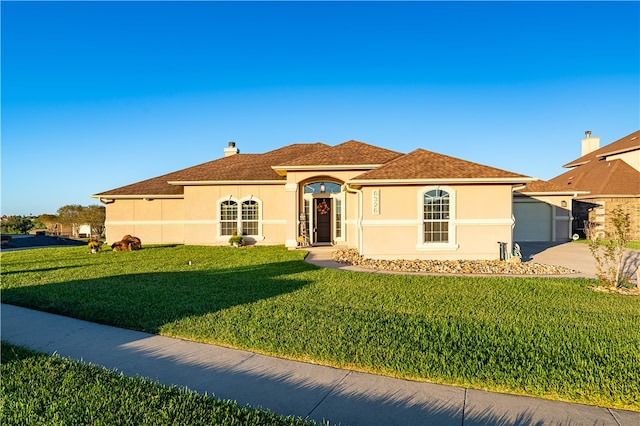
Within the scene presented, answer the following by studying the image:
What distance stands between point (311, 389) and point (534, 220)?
2265 cm

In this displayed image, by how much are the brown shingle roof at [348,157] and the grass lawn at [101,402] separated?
42.7 ft

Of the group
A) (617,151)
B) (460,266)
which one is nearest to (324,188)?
(460,266)

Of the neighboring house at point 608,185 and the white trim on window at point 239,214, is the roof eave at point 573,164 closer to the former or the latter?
the neighboring house at point 608,185

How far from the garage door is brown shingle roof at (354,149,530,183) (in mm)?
10331

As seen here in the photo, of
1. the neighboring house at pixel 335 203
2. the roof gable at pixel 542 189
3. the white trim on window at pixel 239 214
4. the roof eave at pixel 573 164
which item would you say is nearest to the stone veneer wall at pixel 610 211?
the roof gable at pixel 542 189

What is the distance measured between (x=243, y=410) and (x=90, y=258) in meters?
14.6

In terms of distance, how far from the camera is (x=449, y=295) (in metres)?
7.96

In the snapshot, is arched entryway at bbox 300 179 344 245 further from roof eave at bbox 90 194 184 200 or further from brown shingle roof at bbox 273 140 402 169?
roof eave at bbox 90 194 184 200

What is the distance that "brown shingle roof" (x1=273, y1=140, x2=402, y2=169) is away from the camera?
16.5 meters

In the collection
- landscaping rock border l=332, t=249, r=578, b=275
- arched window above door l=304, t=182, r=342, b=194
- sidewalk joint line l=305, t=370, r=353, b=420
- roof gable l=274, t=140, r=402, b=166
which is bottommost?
sidewalk joint line l=305, t=370, r=353, b=420

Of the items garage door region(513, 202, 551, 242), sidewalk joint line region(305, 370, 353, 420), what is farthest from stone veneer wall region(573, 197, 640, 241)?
sidewalk joint line region(305, 370, 353, 420)

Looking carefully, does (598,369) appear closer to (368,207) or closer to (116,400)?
(116,400)

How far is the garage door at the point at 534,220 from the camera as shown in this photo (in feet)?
72.6

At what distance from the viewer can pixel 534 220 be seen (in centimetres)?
2217
